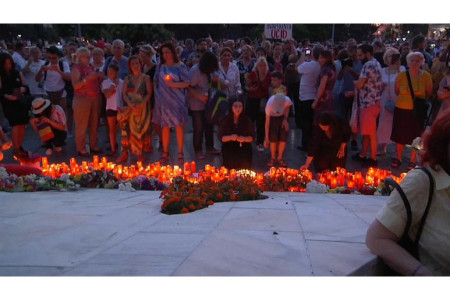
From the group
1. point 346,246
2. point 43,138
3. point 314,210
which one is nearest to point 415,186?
point 346,246

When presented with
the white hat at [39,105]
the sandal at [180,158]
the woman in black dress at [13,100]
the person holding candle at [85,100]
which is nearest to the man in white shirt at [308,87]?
the sandal at [180,158]

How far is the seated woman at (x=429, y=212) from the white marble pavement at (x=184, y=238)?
1.11ft

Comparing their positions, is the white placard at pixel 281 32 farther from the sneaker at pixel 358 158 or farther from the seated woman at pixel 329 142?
the seated woman at pixel 329 142

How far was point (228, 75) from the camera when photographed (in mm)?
9148

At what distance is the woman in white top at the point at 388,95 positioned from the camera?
335 inches

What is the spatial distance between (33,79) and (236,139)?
5226 millimetres

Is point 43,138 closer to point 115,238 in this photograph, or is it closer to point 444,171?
point 115,238

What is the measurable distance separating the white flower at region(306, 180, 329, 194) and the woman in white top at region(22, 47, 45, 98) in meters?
6.72

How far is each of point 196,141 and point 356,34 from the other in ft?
92.7

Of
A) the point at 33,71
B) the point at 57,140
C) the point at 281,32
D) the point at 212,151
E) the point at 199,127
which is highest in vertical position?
the point at 281,32

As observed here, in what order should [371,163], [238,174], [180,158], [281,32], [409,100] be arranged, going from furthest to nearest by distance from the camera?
[281,32]
[180,158]
[371,163]
[409,100]
[238,174]

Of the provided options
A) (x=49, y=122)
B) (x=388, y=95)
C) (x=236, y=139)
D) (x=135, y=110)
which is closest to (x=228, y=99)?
(x=236, y=139)

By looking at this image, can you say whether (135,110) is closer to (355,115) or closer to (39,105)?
(39,105)

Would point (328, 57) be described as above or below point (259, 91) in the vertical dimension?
above
